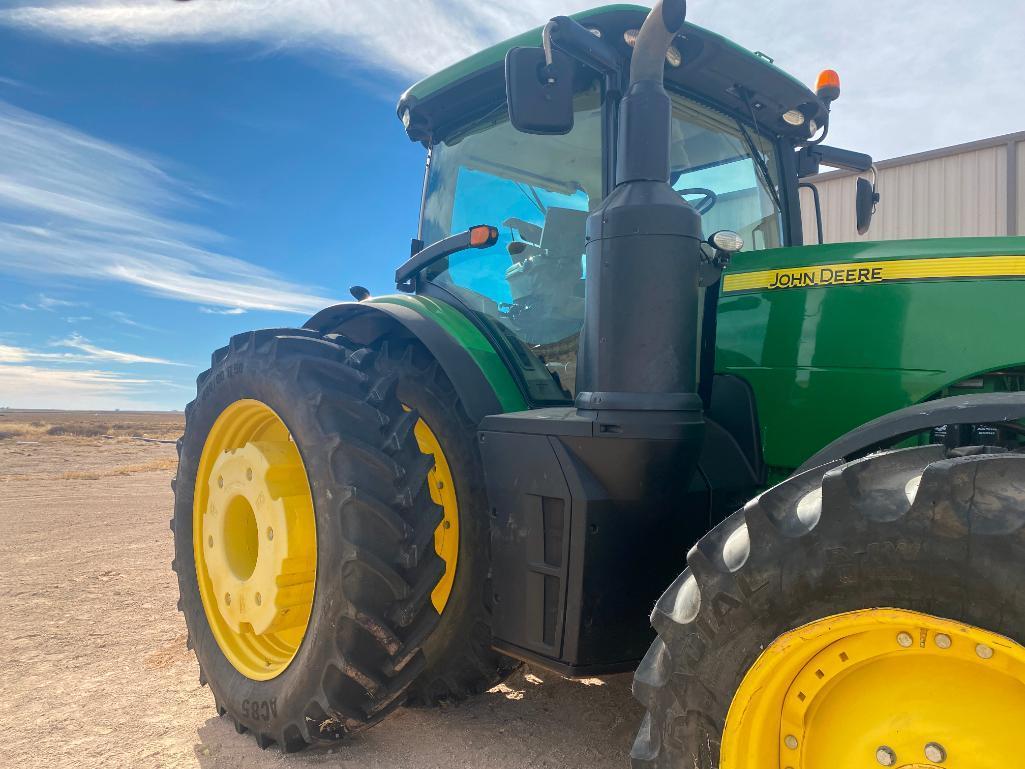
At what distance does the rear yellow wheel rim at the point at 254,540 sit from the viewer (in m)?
2.76

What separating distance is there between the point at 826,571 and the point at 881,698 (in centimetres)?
28

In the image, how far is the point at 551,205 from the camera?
2.84m

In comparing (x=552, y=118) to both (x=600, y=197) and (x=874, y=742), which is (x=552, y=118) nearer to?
(x=600, y=197)

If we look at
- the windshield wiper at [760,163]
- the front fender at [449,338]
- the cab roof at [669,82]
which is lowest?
the front fender at [449,338]

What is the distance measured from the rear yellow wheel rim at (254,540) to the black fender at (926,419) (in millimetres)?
1698

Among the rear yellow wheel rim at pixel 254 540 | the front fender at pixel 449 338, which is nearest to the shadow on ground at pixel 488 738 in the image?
the rear yellow wheel rim at pixel 254 540

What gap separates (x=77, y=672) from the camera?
3477 mm

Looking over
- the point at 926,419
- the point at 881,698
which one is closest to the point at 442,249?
the point at 926,419

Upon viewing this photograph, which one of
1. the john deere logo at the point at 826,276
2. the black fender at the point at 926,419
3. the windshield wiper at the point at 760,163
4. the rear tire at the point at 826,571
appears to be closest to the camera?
the rear tire at the point at 826,571

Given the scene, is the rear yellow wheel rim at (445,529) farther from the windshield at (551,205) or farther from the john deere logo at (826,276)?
the john deere logo at (826,276)

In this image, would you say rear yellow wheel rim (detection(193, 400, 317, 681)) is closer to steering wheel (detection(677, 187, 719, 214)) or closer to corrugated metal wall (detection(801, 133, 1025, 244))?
steering wheel (detection(677, 187, 719, 214))

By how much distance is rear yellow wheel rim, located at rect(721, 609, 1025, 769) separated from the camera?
4.58 ft

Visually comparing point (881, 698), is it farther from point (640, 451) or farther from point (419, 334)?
point (419, 334)

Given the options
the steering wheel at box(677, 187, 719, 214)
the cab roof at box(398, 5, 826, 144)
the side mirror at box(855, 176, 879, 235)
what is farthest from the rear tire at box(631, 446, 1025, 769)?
the side mirror at box(855, 176, 879, 235)
